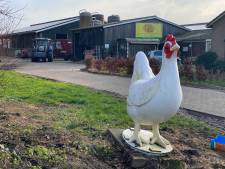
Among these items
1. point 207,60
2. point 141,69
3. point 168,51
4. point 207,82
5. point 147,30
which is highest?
point 147,30

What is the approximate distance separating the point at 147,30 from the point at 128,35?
2.23 m

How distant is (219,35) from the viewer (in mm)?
31172

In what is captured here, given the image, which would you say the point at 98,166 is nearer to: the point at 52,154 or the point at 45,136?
the point at 52,154

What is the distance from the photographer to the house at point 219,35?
101 ft

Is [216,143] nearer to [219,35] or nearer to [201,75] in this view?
[201,75]

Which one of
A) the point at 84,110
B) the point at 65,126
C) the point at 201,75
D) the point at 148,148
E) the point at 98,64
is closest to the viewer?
the point at 148,148

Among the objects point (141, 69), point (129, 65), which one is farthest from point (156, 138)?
point (129, 65)

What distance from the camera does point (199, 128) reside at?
8.18 metres

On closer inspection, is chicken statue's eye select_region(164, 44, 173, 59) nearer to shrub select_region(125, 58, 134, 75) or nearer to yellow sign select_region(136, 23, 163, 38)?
shrub select_region(125, 58, 134, 75)

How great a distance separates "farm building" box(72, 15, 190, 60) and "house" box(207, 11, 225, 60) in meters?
12.2

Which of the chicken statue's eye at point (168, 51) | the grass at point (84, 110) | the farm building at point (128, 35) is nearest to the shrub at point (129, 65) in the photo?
the grass at point (84, 110)

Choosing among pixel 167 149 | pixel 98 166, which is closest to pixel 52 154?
pixel 98 166

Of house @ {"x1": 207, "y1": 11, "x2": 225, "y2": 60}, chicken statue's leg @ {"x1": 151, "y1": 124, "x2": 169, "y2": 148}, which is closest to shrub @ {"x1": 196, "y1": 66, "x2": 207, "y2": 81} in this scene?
house @ {"x1": 207, "y1": 11, "x2": 225, "y2": 60}

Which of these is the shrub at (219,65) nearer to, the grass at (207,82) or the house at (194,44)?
the grass at (207,82)
